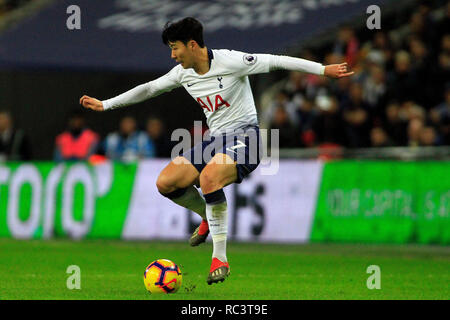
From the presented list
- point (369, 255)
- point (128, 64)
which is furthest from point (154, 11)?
point (369, 255)

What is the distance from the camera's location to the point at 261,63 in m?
9.82

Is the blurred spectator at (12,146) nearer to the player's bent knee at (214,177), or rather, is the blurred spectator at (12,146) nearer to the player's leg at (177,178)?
the player's leg at (177,178)

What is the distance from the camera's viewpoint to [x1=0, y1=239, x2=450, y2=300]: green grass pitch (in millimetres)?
9312

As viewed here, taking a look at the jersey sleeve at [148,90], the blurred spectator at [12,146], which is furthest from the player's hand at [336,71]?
the blurred spectator at [12,146]

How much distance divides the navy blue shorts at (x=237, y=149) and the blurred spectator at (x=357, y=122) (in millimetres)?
7914

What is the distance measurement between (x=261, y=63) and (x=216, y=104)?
2.00 feet

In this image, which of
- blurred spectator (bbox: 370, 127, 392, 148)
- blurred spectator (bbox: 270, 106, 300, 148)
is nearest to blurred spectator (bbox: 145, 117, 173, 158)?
blurred spectator (bbox: 270, 106, 300, 148)

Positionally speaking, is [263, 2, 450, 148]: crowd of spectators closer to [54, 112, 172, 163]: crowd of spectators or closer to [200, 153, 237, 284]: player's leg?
[54, 112, 172, 163]: crowd of spectators

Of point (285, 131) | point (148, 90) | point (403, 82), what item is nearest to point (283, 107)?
point (285, 131)

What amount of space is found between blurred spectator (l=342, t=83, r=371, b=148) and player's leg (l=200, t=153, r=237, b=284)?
8.28 m

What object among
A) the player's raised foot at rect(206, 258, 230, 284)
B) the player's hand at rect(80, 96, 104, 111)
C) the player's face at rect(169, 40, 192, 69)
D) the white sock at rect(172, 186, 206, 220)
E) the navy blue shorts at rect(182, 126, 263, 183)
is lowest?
the player's raised foot at rect(206, 258, 230, 284)

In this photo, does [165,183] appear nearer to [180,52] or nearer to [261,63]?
[180,52]

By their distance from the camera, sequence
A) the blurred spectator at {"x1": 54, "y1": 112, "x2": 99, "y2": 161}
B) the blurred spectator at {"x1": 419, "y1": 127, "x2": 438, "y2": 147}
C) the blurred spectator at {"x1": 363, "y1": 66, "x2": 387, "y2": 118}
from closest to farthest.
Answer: the blurred spectator at {"x1": 419, "y1": 127, "x2": 438, "y2": 147} < the blurred spectator at {"x1": 363, "y1": 66, "x2": 387, "y2": 118} < the blurred spectator at {"x1": 54, "y1": 112, "x2": 99, "y2": 161}

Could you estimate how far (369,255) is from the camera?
14.6 metres
